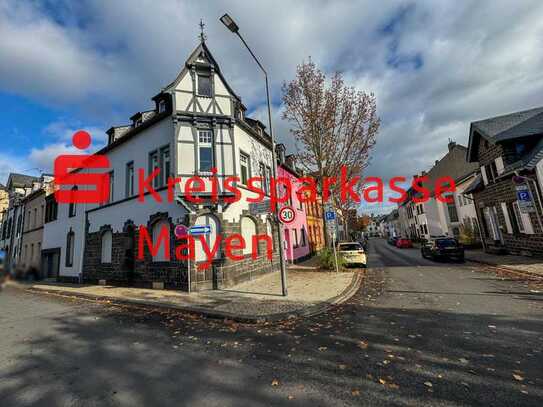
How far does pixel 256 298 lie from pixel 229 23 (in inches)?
373

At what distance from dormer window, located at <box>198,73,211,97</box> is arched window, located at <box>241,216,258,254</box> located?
6.53m

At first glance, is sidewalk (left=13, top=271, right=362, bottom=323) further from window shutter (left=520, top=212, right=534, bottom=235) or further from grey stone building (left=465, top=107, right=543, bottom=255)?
window shutter (left=520, top=212, right=534, bottom=235)

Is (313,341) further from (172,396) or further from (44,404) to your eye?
(44,404)

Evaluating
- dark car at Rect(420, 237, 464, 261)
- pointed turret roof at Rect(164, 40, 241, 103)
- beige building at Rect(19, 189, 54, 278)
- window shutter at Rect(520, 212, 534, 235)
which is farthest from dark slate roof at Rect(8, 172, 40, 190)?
window shutter at Rect(520, 212, 534, 235)

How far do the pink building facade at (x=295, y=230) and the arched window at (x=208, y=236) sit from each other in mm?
8971

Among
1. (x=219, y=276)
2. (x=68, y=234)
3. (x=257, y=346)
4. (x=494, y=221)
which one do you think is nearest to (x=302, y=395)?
(x=257, y=346)

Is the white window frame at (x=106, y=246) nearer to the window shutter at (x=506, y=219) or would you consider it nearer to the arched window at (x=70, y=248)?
the arched window at (x=70, y=248)

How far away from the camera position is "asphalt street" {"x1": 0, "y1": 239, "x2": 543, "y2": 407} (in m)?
3.93

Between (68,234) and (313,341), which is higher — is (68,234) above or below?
above

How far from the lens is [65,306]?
10578 mm

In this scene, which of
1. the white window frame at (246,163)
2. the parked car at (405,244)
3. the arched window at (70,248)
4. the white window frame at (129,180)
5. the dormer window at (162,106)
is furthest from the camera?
the parked car at (405,244)

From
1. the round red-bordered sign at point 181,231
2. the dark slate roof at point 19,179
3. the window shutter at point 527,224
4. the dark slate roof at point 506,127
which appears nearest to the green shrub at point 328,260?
the round red-bordered sign at point 181,231

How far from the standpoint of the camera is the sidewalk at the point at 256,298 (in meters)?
7.85

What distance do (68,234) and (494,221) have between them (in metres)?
31.0
